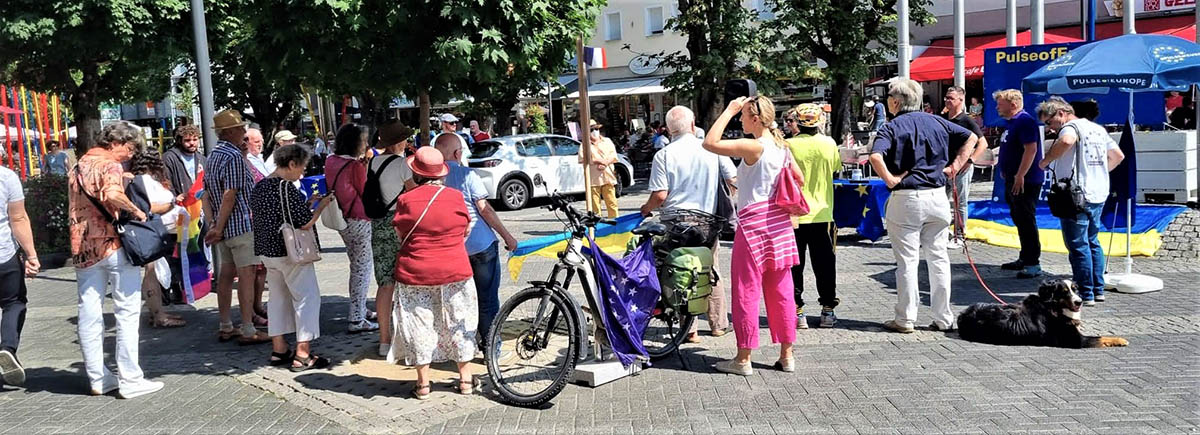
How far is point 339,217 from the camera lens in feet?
24.8

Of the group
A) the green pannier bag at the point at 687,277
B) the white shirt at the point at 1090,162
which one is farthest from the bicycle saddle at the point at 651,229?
the white shirt at the point at 1090,162

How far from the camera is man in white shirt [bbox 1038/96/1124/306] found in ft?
25.1

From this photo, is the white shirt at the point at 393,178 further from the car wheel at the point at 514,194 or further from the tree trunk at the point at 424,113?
the car wheel at the point at 514,194

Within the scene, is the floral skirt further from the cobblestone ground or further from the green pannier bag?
the green pannier bag

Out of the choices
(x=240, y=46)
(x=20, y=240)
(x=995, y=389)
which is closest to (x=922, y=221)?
(x=995, y=389)

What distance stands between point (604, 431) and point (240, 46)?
3723 mm

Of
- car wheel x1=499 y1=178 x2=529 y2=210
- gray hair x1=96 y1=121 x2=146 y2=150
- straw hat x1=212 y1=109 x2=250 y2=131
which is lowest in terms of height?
car wheel x1=499 y1=178 x2=529 y2=210

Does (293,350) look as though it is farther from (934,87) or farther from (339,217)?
(934,87)

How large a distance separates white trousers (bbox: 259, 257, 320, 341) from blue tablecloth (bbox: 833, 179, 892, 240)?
668 cm

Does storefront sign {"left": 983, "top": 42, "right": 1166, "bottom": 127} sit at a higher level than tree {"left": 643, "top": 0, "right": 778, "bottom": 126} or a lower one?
lower

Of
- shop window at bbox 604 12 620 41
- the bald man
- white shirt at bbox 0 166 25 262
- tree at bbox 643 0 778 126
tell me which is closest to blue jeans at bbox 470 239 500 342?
the bald man

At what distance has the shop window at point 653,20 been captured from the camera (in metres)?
36.2

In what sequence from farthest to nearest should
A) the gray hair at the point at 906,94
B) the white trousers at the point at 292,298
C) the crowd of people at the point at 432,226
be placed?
the gray hair at the point at 906,94
the white trousers at the point at 292,298
the crowd of people at the point at 432,226

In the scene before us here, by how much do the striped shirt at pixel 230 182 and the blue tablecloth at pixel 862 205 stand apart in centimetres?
671
